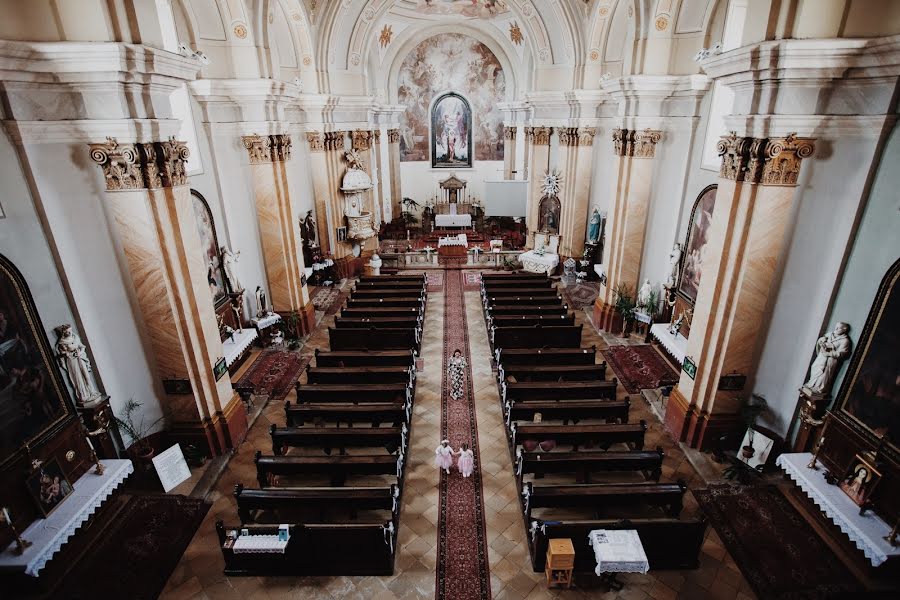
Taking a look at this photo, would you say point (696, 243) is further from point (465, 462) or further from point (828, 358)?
point (465, 462)

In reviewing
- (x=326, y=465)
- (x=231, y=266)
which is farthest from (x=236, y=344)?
(x=326, y=465)

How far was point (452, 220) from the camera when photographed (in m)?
26.1

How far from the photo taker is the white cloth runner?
6031 millimetres

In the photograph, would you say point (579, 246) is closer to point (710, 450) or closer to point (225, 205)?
point (710, 450)

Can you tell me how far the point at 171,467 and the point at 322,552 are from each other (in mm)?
3449

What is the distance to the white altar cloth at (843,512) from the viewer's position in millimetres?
5945

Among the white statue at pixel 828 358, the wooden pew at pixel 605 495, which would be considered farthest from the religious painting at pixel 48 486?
the white statue at pixel 828 358

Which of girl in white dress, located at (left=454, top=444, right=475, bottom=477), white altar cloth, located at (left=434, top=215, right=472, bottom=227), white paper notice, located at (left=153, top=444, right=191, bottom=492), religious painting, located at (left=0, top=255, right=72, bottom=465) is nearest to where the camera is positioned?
religious painting, located at (left=0, top=255, right=72, bottom=465)

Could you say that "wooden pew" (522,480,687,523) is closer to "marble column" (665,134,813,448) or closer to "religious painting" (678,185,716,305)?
"marble column" (665,134,813,448)

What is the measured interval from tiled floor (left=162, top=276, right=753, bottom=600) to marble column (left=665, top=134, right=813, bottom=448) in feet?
3.54

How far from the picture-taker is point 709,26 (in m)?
10.5

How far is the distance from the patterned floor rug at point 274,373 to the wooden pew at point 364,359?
1.34 m

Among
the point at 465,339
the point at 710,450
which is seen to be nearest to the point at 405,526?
the point at 710,450

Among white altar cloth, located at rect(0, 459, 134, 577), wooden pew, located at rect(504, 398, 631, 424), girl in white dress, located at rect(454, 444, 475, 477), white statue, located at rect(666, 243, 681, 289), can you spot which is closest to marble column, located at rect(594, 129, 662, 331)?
white statue, located at rect(666, 243, 681, 289)
